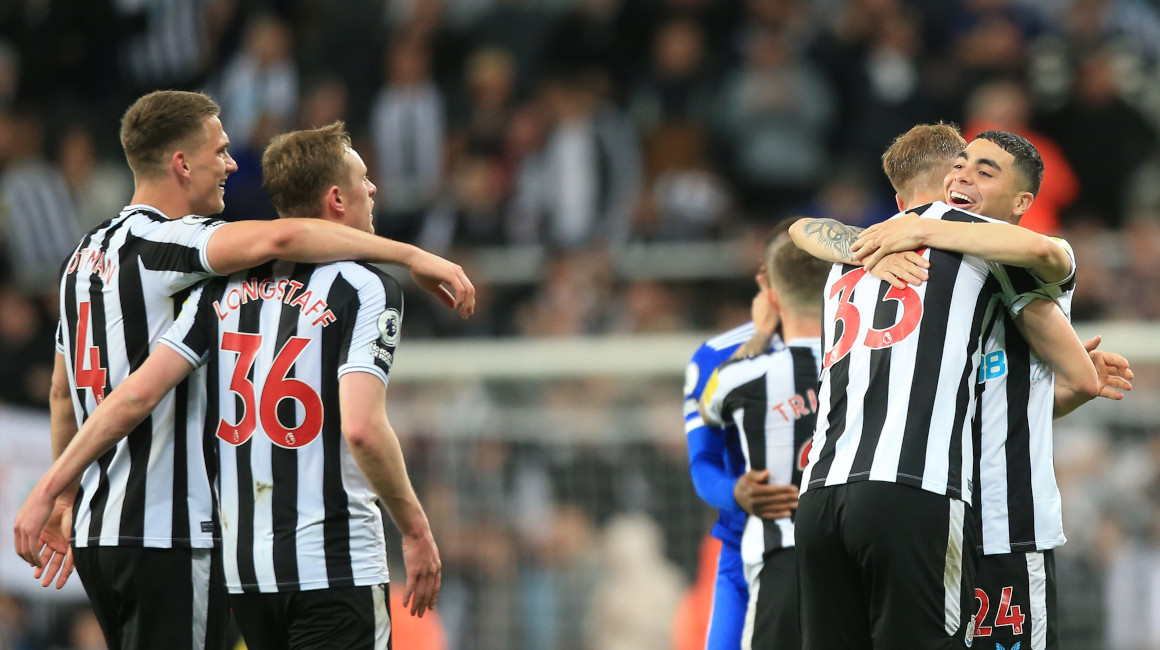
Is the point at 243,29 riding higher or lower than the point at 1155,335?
higher

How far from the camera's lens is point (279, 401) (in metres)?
4.32

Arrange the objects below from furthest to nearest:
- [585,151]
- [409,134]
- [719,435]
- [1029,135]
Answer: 1. [409,134]
2. [585,151]
3. [1029,135]
4. [719,435]

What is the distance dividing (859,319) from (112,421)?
7.74 feet

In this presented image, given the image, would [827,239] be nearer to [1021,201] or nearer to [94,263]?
[1021,201]

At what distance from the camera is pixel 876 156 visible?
11.6 metres

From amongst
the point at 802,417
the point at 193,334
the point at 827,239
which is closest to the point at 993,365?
the point at 827,239

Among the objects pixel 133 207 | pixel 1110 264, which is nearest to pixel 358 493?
pixel 133 207

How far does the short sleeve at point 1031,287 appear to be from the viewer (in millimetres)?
4207

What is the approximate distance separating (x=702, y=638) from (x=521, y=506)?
2.55 metres

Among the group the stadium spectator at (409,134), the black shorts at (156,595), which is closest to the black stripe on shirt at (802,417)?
the black shorts at (156,595)

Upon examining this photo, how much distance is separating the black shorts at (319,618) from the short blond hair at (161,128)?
149 centimetres

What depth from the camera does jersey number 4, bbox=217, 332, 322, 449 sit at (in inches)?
170

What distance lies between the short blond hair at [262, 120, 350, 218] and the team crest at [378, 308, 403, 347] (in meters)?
0.45

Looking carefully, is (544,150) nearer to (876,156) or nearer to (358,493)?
(876,156)
